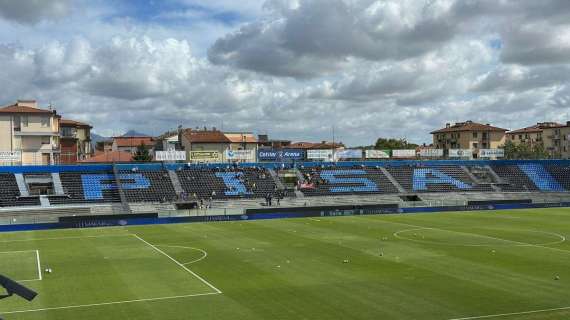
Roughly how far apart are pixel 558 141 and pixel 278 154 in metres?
96.0

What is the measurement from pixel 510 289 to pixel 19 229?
4567 cm

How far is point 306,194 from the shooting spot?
80750mm

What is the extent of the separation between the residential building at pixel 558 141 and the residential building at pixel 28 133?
124881mm

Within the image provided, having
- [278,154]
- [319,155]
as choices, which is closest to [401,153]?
[319,155]

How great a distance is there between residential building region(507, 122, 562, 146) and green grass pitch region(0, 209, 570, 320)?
120 meters

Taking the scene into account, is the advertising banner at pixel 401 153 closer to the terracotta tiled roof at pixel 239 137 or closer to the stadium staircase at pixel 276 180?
the stadium staircase at pixel 276 180

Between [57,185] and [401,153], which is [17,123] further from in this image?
[401,153]

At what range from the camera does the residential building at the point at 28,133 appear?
87.3 meters

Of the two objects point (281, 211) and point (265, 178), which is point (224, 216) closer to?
point (281, 211)

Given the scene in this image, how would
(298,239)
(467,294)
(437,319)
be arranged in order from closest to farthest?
(437,319) < (467,294) < (298,239)

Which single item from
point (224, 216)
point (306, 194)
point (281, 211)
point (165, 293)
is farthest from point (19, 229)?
point (306, 194)

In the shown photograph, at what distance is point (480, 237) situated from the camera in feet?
147

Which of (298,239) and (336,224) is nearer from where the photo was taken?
(298,239)

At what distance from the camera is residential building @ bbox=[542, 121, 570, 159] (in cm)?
14701
